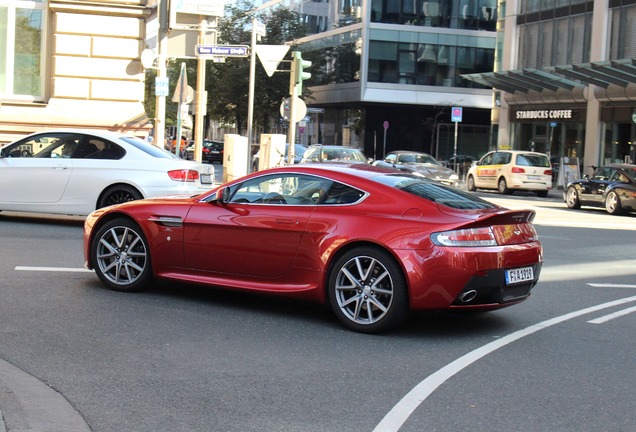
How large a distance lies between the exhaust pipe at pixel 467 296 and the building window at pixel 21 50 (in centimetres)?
1707

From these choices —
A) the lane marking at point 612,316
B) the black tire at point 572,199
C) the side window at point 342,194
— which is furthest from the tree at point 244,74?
the side window at point 342,194

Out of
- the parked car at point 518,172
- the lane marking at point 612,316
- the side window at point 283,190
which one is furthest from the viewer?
the parked car at point 518,172

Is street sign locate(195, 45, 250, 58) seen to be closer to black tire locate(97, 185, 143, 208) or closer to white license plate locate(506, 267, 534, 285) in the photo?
black tire locate(97, 185, 143, 208)

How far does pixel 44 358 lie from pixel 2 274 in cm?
358

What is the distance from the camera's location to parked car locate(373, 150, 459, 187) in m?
30.9

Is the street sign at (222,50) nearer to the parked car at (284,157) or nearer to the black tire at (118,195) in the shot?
the parked car at (284,157)

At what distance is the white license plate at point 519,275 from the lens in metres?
7.47

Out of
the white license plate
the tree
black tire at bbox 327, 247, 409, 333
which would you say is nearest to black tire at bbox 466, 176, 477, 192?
the tree

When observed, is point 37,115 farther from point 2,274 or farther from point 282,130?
point 282,130

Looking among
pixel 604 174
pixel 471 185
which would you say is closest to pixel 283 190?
pixel 604 174

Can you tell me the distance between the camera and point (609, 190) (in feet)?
83.6

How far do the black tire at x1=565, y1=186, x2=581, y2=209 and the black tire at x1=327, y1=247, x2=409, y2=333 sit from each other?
20.8 meters

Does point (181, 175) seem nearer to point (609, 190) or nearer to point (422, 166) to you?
point (609, 190)

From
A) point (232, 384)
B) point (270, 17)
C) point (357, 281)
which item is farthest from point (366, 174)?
point (270, 17)
